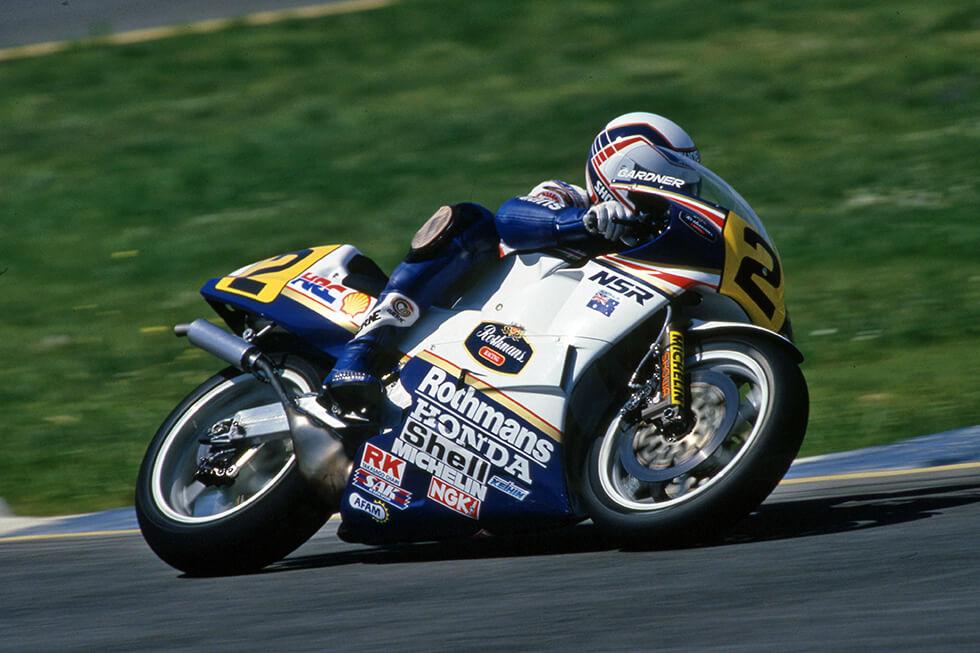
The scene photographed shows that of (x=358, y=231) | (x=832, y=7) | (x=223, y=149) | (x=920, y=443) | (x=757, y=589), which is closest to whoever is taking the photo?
(x=757, y=589)

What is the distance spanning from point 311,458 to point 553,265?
1132mm

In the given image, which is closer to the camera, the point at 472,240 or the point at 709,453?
the point at 709,453

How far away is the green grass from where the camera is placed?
8.84 metres

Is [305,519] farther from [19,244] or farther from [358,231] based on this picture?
[19,244]

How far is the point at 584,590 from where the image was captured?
13.8ft

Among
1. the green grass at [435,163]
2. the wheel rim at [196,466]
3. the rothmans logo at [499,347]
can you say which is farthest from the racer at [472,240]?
the green grass at [435,163]

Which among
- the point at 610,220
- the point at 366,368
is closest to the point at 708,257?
the point at 610,220

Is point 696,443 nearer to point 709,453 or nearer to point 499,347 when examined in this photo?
point 709,453

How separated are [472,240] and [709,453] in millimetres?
1271

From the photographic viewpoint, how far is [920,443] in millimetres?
6434

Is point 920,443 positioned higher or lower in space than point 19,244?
higher

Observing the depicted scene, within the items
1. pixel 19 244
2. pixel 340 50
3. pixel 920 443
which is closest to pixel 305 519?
pixel 920 443

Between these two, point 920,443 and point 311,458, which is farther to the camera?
point 920,443

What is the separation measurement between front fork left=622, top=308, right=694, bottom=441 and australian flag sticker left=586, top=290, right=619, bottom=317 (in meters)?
0.19
